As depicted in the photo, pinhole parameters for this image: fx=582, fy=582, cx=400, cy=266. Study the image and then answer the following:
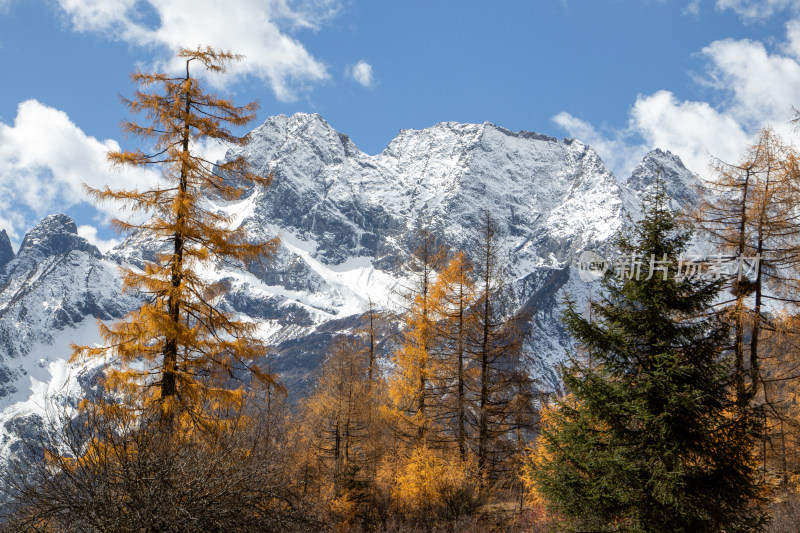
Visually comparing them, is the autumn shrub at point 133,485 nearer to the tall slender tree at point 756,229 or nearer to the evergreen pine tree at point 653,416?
the evergreen pine tree at point 653,416

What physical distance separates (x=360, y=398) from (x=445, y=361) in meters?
9.29

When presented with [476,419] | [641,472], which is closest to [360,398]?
[476,419]

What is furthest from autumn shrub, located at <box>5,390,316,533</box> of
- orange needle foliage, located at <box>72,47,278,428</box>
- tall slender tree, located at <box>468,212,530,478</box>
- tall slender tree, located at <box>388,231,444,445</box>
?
tall slender tree, located at <box>388,231,444,445</box>

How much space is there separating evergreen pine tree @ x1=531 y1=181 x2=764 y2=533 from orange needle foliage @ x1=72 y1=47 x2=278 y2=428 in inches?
254

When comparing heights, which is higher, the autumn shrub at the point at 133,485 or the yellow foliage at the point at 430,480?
the autumn shrub at the point at 133,485

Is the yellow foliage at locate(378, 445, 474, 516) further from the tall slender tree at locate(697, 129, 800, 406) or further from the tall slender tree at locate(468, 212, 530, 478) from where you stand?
the tall slender tree at locate(697, 129, 800, 406)

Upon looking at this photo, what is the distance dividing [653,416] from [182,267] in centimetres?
902

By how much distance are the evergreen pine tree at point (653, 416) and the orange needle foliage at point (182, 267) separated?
6.46 m

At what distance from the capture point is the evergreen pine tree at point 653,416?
9180 mm

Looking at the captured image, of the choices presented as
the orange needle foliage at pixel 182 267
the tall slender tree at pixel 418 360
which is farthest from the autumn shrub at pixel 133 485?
the tall slender tree at pixel 418 360

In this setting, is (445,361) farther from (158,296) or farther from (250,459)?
(250,459)

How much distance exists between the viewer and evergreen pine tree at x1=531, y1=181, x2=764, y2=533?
918 cm

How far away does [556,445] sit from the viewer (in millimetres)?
10523

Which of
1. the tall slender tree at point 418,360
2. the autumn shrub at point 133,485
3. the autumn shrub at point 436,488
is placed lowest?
the autumn shrub at point 436,488
